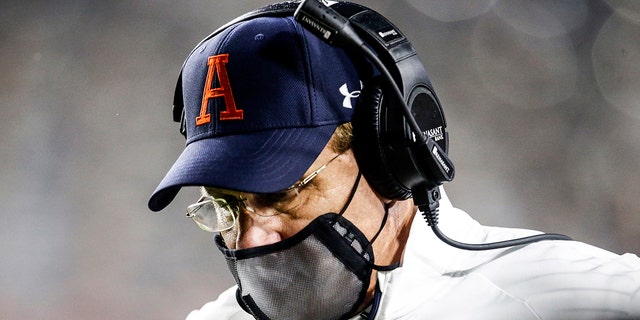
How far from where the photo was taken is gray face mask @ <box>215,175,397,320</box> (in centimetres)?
100

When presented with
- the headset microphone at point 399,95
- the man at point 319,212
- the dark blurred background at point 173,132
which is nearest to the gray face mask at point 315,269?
the man at point 319,212

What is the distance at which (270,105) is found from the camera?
978mm

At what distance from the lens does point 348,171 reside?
3.40ft

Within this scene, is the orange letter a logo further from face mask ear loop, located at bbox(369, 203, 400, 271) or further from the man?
face mask ear loop, located at bbox(369, 203, 400, 271)

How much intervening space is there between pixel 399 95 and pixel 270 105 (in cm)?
19

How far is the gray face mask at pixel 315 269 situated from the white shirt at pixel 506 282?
0.17ft

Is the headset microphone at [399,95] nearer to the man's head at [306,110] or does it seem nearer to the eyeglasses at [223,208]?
the man's head at [306,110]

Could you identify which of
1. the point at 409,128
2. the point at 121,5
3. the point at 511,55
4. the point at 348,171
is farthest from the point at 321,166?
the point at 121,5

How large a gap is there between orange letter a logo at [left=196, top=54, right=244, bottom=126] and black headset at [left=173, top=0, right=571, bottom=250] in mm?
136

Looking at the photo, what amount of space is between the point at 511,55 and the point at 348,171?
152 centimetres

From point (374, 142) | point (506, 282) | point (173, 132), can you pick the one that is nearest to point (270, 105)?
point (374, 142)

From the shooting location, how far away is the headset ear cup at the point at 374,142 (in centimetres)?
98

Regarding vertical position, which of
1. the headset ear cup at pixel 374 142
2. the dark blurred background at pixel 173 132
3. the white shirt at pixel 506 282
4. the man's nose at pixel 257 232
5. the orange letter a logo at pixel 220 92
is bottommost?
the dark blurred background at pixel 173 132

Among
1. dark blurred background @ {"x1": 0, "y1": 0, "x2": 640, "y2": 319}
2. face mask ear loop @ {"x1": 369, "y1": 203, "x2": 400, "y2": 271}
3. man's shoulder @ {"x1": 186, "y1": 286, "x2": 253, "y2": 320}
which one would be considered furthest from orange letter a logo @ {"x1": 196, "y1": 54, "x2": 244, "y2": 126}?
dark blurred background @ {"x1": 0, "y1": 0, "x2": 640, "y2": 319}
